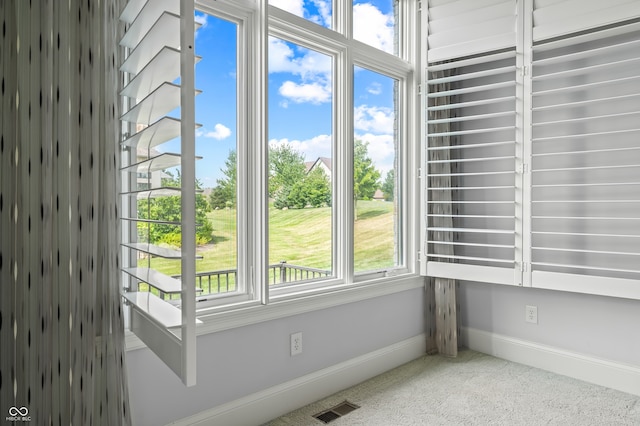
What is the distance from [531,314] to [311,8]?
8.41 ft

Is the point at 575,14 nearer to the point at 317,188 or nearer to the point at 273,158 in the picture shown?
the point at 317,188

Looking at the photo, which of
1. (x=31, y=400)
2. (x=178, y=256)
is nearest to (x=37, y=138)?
(x=178, y=256)

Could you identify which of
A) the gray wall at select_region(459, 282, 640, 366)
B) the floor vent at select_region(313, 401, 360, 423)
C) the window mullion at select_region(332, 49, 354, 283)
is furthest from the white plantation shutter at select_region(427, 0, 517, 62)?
the floor vent at select_region(313, 401, 360, 423)

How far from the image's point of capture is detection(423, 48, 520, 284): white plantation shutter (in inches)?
123

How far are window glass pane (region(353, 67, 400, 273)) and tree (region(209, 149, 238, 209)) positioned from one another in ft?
3.12

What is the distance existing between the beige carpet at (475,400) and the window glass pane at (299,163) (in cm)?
79

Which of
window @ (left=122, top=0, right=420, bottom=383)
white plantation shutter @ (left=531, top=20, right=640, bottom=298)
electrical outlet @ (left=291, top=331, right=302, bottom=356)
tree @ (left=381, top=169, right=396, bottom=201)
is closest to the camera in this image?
window @ (left=122, top=0, right=420, bottom=383)

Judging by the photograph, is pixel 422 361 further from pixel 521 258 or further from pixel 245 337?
pixel 245 337

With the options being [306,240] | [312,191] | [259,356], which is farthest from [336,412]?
[312,191]

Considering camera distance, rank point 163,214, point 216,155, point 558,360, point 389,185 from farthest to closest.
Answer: point 389,185
point 558,360
point 216,155
point 163,214

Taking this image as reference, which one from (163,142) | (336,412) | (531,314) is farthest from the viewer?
(531,314)

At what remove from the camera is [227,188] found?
7.43ft

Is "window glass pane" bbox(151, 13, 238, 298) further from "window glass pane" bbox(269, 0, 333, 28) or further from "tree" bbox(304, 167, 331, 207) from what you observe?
"tree" bbox(304, 167, 331, 207)

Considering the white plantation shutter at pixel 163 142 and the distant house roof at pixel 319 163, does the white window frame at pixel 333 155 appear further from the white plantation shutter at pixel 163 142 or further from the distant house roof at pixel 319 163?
the white plantation shutter at pixel 163 142
